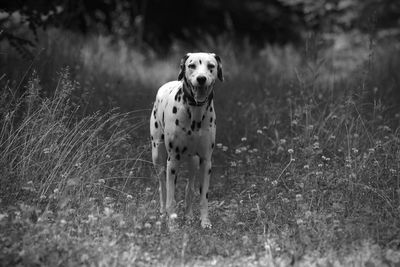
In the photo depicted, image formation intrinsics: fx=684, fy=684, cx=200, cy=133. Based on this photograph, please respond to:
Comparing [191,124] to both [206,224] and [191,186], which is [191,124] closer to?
[191,186]

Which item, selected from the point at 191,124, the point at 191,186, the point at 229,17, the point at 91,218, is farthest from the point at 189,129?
the point at 229,17

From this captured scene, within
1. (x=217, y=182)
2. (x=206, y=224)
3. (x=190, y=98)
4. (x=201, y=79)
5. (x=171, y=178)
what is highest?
(x=201, y=79)

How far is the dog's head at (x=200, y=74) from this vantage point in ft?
19.8

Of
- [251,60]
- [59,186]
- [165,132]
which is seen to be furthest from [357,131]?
[251,60]

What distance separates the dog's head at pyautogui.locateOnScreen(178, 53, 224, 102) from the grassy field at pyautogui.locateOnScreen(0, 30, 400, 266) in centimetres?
87

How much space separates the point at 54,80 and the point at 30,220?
10.3ft

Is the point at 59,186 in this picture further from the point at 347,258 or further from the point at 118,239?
the point at 347,258

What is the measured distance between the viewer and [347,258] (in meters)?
5.06

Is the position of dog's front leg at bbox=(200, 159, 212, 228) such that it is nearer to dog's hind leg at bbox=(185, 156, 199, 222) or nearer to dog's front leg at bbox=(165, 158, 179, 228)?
dog's hind leg at bbox=(185, 156, 199, 222)

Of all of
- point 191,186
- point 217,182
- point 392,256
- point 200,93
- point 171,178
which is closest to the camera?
point 392,256

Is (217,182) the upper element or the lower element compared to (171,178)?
lower

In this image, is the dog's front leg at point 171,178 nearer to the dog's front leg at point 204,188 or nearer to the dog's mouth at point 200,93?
the dog's front leg at point 204,188

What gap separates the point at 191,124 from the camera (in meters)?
6.27

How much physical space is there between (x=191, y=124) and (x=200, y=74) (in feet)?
1.68
